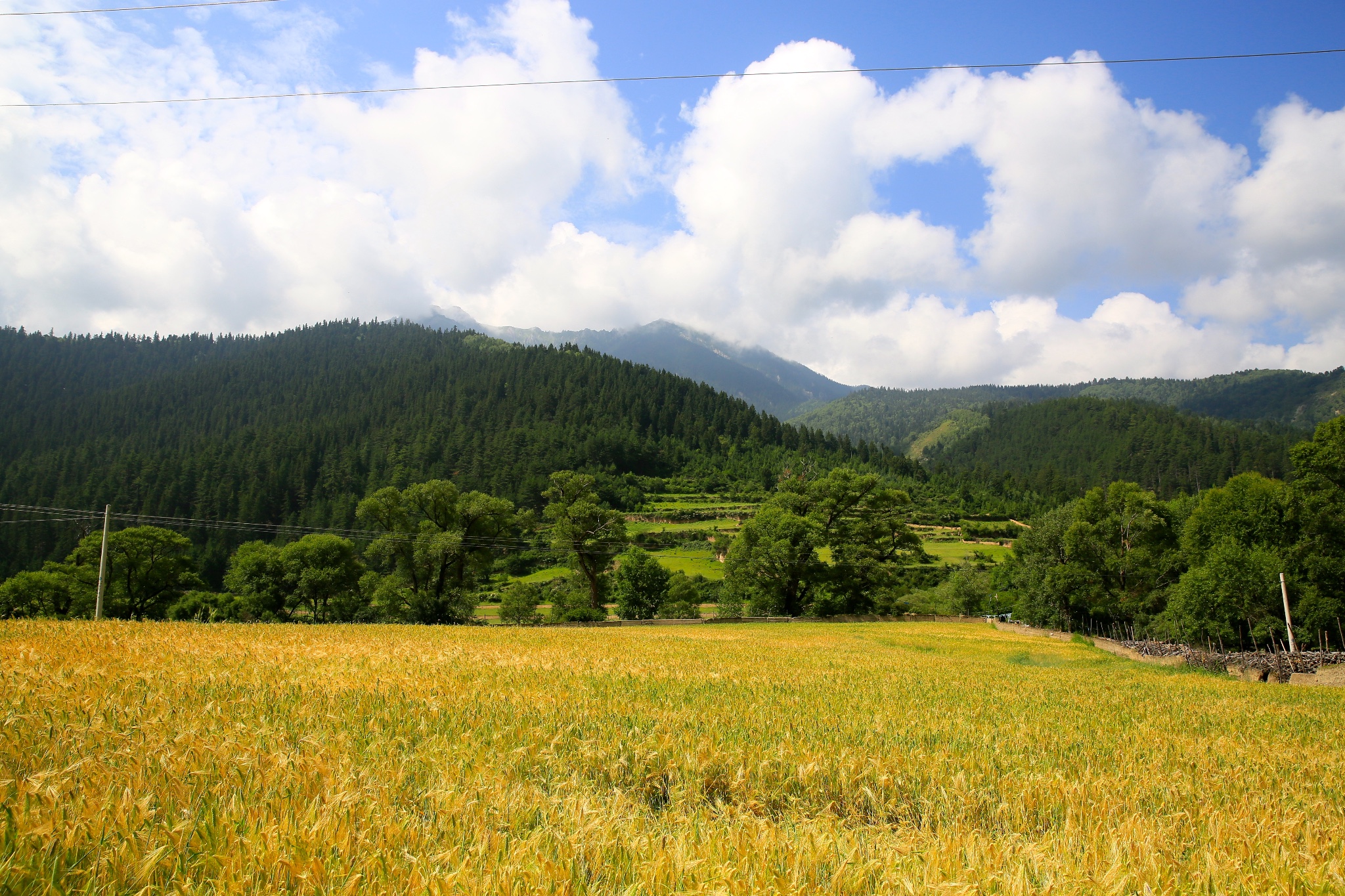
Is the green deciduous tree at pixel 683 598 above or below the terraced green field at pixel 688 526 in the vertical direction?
below

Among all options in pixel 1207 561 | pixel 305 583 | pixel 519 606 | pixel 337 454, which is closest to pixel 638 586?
pixel 519 606

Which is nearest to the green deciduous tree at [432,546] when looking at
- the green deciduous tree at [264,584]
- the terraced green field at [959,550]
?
the green deciduous tree at [264,584]

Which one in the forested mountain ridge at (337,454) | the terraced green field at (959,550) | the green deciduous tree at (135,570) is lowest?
the terraced green field at (959,550)

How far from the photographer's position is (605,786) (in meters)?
4.63

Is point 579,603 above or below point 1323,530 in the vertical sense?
below

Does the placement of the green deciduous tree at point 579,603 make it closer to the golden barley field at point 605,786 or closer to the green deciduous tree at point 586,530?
the green deciduous tree at point 586,530

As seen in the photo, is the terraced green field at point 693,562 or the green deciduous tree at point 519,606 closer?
the green deciduous tree at point 519,606

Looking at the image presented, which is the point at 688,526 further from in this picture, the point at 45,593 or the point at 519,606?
the point at 45,593

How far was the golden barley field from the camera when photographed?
2770mm

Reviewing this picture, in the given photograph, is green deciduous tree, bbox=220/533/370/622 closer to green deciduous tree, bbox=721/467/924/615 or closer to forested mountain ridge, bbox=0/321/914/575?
green deciduous tree, bbox=721/467/924/615

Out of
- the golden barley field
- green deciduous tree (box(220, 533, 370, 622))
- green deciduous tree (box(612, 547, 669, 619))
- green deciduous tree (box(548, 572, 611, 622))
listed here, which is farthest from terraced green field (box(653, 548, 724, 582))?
the golden barley field

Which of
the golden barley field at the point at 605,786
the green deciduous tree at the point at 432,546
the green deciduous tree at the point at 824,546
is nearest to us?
the golden barley field at the point at 605,786

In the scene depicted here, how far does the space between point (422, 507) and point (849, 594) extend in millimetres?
39964

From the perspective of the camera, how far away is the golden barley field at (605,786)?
2770mm
